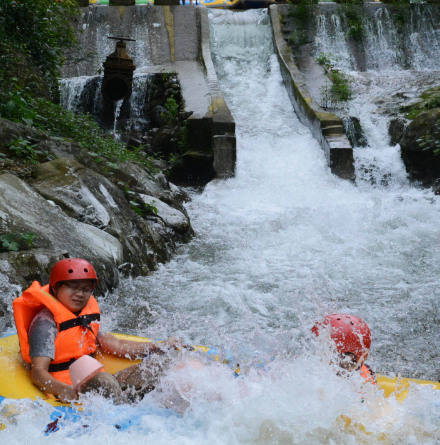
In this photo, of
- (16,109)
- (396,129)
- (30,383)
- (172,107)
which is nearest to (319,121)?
(396,129)

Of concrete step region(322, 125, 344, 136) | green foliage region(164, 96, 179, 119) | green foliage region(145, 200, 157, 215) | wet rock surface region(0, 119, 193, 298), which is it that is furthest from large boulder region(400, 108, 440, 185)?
green foliage region(145, 200, 157, 215)

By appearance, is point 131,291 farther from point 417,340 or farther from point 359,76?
point 359,76

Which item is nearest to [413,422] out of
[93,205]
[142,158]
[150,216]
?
[93,205]

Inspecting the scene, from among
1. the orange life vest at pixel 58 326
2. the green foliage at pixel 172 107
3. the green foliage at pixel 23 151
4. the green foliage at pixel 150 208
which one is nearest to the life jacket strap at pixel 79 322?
the orange life vest at pixel 58 326

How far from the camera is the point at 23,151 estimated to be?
619 cm

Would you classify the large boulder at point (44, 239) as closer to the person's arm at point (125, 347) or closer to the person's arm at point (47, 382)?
the person's arm at point (125, 347)

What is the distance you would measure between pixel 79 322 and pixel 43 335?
→ 0.23 metres

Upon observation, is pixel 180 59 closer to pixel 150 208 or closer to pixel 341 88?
Answer: pixel 341 88

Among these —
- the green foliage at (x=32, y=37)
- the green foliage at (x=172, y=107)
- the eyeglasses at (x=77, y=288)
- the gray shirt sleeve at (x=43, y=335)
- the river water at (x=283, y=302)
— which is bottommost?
the river water at (x=283, y=302)

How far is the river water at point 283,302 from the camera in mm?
2645

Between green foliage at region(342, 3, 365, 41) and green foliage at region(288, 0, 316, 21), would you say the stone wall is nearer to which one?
green foliage at region(288, 0, 316, 21)

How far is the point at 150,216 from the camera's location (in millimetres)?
7008

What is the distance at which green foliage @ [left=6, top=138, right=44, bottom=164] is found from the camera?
241 inches

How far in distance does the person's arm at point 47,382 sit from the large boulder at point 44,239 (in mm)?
1375
